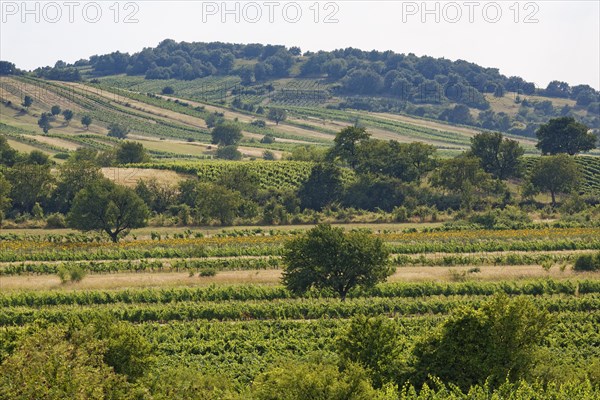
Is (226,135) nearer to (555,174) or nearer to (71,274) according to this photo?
(555,174)

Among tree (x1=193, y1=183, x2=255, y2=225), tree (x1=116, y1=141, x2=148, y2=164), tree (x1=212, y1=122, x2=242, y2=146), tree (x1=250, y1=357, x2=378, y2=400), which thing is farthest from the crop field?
tree (x1=212, y1=122, x2=242, y2=146)

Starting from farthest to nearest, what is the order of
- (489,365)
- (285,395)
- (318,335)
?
(318,335)
(489,365)
(285,395)

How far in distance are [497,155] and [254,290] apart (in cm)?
7530

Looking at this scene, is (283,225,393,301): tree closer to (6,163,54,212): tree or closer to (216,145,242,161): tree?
(6,163,54,212): tree

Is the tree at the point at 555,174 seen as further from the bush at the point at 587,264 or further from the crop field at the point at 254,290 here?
the bush at the point at 587,264

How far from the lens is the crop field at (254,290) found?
161 ft

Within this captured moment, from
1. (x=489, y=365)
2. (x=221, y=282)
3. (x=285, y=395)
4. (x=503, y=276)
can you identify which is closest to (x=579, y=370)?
(x=489, y=365)

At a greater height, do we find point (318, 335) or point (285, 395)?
point (285, 395)

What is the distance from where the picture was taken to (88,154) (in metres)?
132

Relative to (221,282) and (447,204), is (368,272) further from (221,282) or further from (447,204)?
(447,204)

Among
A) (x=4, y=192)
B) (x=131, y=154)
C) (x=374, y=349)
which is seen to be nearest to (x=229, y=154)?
(x=131, y=154)

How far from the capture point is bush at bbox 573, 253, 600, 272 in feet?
239

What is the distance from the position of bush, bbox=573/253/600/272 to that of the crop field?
1.24 meters

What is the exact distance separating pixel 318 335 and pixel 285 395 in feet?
62.3
